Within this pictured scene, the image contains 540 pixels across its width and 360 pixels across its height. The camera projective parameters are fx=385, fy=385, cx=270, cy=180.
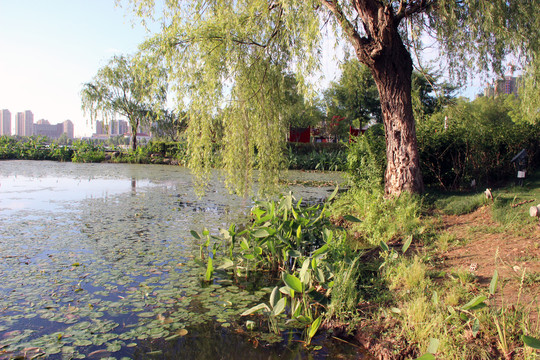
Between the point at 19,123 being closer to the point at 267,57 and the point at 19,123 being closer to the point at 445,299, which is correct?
the point at 267,57

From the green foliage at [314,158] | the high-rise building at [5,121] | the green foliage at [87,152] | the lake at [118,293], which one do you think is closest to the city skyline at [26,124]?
the high-rise building at [5,121]

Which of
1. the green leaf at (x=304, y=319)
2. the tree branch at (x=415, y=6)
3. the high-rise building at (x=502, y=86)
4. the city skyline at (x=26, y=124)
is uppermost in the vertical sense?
the city skyline at (x=26, y=124)

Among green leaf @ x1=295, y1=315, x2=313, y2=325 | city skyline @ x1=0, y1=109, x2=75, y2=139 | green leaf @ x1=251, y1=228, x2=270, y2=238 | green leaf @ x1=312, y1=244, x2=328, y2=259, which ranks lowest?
green leaf @ x1=295, y1=315, x2=313, y2=325

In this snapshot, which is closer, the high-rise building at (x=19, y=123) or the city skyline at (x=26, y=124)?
the city skyline at (x=26, y=124)

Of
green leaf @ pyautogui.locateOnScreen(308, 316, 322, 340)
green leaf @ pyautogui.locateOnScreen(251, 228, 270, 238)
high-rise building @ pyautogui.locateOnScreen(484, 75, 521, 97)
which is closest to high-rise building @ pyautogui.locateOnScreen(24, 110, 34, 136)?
high-rise building @ pyautogui.locateOnScreen(484, 75, 521, 97)

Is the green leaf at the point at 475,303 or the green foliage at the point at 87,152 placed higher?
the green foliage at the point at 87,152

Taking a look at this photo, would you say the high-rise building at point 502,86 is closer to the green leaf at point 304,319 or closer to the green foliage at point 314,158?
the green leaf at point 304,319

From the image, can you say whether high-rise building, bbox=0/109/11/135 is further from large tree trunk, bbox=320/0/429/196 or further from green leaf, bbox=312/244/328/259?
green leaf, bbox=312/244/328/259

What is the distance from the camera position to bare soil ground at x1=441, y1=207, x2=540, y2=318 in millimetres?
3566

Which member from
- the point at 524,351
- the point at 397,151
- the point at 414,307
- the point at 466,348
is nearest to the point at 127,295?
the point at 414,307

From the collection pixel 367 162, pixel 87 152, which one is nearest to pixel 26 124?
pixel 87 152

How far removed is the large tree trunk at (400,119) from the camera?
24.3 ft

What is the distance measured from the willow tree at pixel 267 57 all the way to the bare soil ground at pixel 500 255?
193 centimetres

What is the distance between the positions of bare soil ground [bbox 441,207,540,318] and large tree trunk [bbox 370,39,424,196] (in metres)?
1.45
